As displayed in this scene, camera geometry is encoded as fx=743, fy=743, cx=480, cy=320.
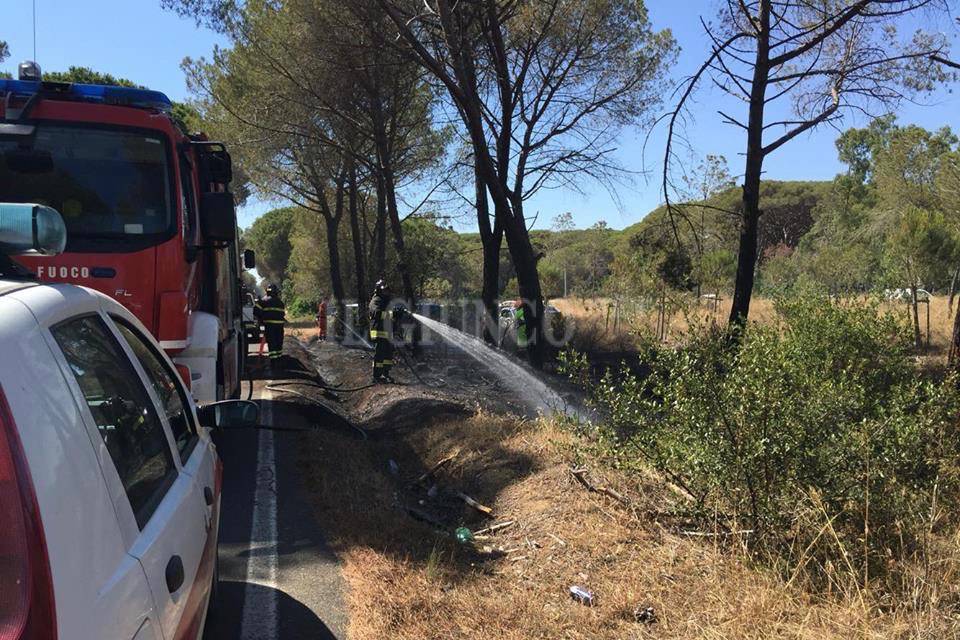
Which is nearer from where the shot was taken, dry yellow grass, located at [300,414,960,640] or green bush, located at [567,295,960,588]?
dry yellow grass, located at [300,414,960,640]

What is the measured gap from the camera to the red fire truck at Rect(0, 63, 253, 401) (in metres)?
5.68

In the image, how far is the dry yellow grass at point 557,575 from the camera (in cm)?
332

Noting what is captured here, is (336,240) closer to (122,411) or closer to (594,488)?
(594,488)

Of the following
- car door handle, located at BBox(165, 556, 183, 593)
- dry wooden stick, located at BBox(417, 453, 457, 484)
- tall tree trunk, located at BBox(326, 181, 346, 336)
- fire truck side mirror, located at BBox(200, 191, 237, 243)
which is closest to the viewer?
car door handle, located at BBox(165, 556, 183, 593)

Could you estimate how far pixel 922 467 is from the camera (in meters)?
4.04

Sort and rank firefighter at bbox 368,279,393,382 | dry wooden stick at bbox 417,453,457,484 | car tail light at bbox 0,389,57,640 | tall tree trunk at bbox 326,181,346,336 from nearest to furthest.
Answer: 1. car tail light at bbox 0,389,57,640
2. dry wooden stick at bbox 417,453,457,484
3. firefighter at bbox 368,279,393,382
4. tall tree trunk at bbox 326,181,346,336

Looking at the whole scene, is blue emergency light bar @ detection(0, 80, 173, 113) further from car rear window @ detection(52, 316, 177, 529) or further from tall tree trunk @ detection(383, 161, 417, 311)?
tall tree trunk @ detection(383, 161, 417, 311)

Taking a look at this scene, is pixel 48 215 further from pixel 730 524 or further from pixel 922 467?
pixel 922 467

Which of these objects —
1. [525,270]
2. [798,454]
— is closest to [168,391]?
[798,454]

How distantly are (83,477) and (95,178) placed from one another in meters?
4.88

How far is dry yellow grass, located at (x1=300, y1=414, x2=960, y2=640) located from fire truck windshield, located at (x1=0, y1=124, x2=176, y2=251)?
105 inches

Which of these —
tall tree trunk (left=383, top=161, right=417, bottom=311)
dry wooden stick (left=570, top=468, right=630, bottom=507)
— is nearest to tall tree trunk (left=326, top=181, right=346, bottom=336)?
tall tree trunk (left=383, top=161, right=417, bottom=311)

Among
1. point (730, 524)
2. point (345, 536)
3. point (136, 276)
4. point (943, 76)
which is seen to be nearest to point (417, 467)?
point (345, 536)

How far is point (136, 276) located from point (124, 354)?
338 centimetres
